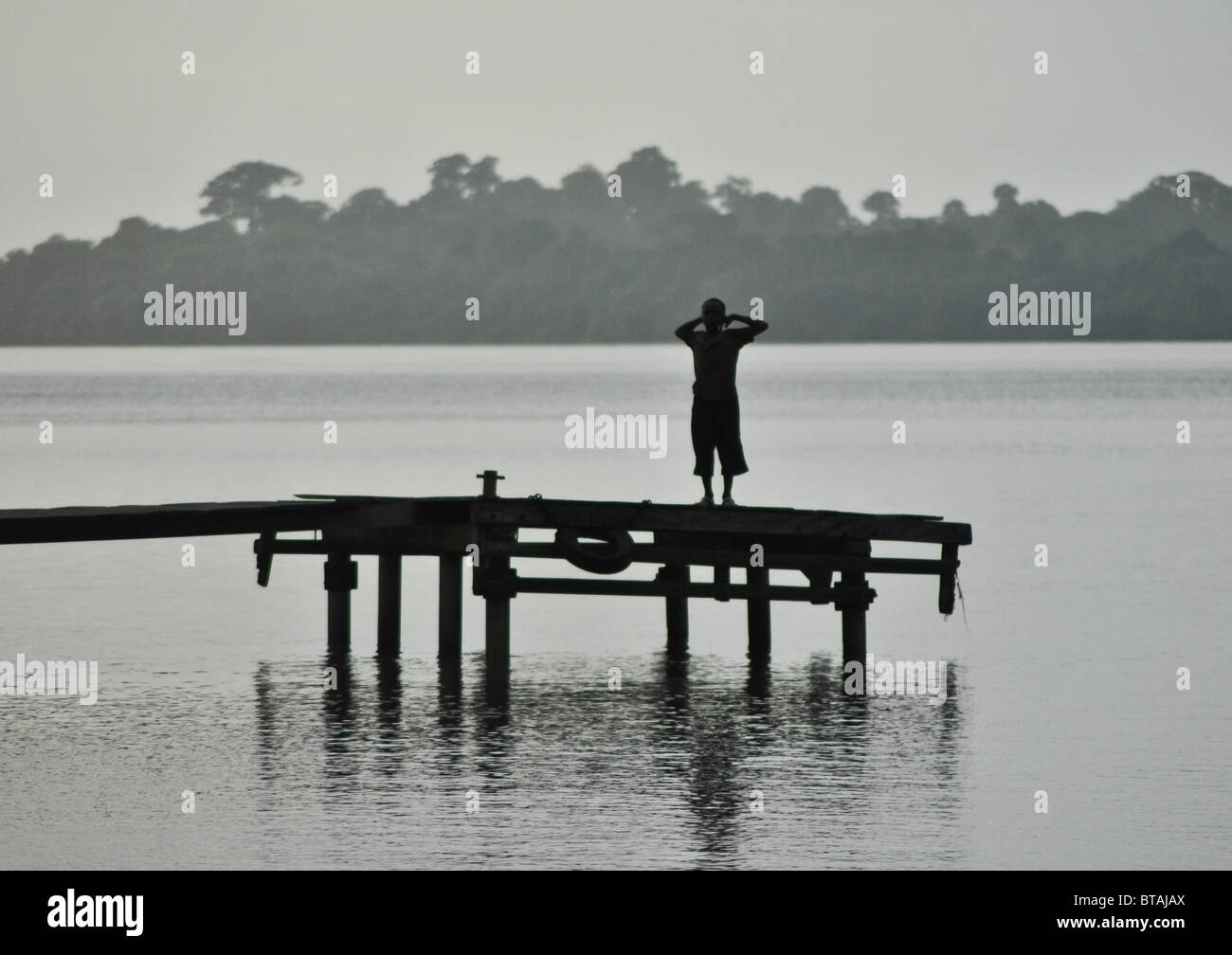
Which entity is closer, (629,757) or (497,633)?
(629,757)

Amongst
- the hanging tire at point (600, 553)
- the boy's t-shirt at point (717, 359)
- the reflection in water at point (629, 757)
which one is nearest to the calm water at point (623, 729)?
the reflection in water at point (629, 757)

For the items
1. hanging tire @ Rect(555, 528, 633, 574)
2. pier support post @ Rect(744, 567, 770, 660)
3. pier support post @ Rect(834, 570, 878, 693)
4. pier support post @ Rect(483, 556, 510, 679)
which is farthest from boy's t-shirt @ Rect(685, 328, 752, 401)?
pier support post @ Rect(744, 567, 770, 660)

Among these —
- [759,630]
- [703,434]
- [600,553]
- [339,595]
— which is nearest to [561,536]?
[600,553]

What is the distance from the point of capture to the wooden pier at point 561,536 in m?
21.0

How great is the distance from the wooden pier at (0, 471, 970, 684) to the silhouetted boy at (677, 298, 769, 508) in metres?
0.62

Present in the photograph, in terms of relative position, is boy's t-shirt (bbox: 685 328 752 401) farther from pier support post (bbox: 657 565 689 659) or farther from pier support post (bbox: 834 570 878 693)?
pier support post (bbox: 657 565 689 659)

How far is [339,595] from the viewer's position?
25.3 metres

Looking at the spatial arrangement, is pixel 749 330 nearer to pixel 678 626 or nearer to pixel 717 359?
pixel 717 359

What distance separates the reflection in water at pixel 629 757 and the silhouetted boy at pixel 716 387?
277 cm

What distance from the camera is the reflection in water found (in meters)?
16.0

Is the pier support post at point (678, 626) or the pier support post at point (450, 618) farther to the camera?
the pier support post at point (678, 626)

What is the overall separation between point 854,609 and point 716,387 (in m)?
3.70

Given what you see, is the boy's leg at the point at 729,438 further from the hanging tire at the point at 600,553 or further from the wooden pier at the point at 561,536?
the hanging tire at the point at 600,553
